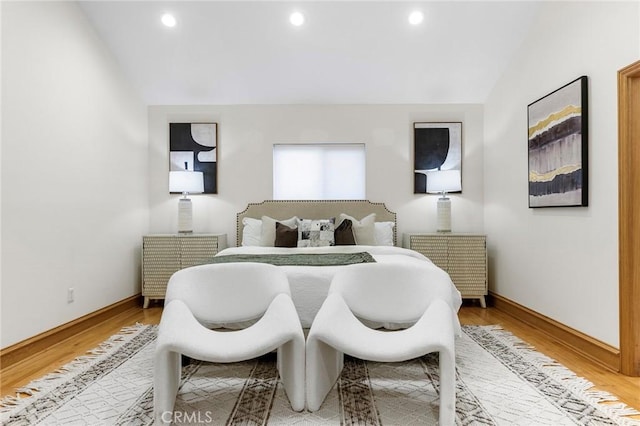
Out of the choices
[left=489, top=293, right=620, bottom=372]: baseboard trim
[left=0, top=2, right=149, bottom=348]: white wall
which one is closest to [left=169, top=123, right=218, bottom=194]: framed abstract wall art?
[left=0, top=2, right=149, bottom=348]: white wall

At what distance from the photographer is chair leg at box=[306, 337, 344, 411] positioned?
1957mm

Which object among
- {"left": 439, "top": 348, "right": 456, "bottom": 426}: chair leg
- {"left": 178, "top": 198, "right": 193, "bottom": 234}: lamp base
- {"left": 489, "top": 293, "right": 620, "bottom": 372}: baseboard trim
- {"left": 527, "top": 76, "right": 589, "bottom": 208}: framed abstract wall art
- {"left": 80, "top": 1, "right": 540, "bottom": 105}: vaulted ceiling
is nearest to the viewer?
{"left": 439, "top": 348, "right": 456, "bottom": 426}: chair leg

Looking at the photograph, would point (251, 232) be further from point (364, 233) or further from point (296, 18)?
point (296, 18)

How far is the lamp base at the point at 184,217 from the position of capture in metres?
4.64

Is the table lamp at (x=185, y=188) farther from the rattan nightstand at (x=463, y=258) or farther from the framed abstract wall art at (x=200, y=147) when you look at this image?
the rattan nightstand at (x=463, y=258)

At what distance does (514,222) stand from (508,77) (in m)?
1.47

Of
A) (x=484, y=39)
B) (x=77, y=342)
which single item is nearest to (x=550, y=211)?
(x=484, y=39)

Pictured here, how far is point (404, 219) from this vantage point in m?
4.88

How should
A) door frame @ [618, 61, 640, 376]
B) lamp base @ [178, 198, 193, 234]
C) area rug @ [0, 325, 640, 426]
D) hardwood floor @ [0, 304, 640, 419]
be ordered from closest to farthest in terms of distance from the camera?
area rug @ [0, 325, 640, 426]
hardwood floor @ [0, 304, 640, 419]
door frame @ [618, 61, 640, 376]
lamp base @ [178, 198, 193, 234]

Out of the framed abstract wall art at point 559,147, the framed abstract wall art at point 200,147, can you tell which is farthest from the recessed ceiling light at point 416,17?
the framed abstract wall art at point 200,147

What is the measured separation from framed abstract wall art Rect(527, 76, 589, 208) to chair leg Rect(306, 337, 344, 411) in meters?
2.07

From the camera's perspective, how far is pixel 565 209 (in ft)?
10.3

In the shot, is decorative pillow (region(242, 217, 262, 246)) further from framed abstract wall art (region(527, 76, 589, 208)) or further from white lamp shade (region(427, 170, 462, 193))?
framed abstract wall art (region(527, 76, 589, 208))

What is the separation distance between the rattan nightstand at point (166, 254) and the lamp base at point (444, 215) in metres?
2.44
